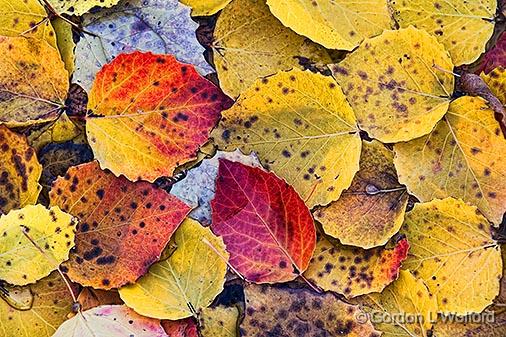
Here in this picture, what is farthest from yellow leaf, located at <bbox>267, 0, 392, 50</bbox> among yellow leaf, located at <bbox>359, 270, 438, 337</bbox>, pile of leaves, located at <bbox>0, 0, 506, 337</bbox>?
yellow leaf, located at <bbox>359, 270, 438, 337</bbox>

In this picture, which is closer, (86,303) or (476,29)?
(86,303)

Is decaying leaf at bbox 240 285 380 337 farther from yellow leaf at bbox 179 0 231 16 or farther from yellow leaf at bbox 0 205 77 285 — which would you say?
yellow leaf at bbox 179 0 231 16

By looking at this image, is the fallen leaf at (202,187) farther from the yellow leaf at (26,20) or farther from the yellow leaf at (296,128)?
the yellow leaf at (26,20)

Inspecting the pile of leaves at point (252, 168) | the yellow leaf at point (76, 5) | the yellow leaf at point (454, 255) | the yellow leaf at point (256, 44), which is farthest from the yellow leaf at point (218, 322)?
the yellow leaf at point (76, 5)

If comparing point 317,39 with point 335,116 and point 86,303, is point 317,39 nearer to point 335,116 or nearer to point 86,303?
point 335,116

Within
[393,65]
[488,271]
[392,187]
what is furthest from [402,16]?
[488,271]

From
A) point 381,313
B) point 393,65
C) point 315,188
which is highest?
point 393,65
